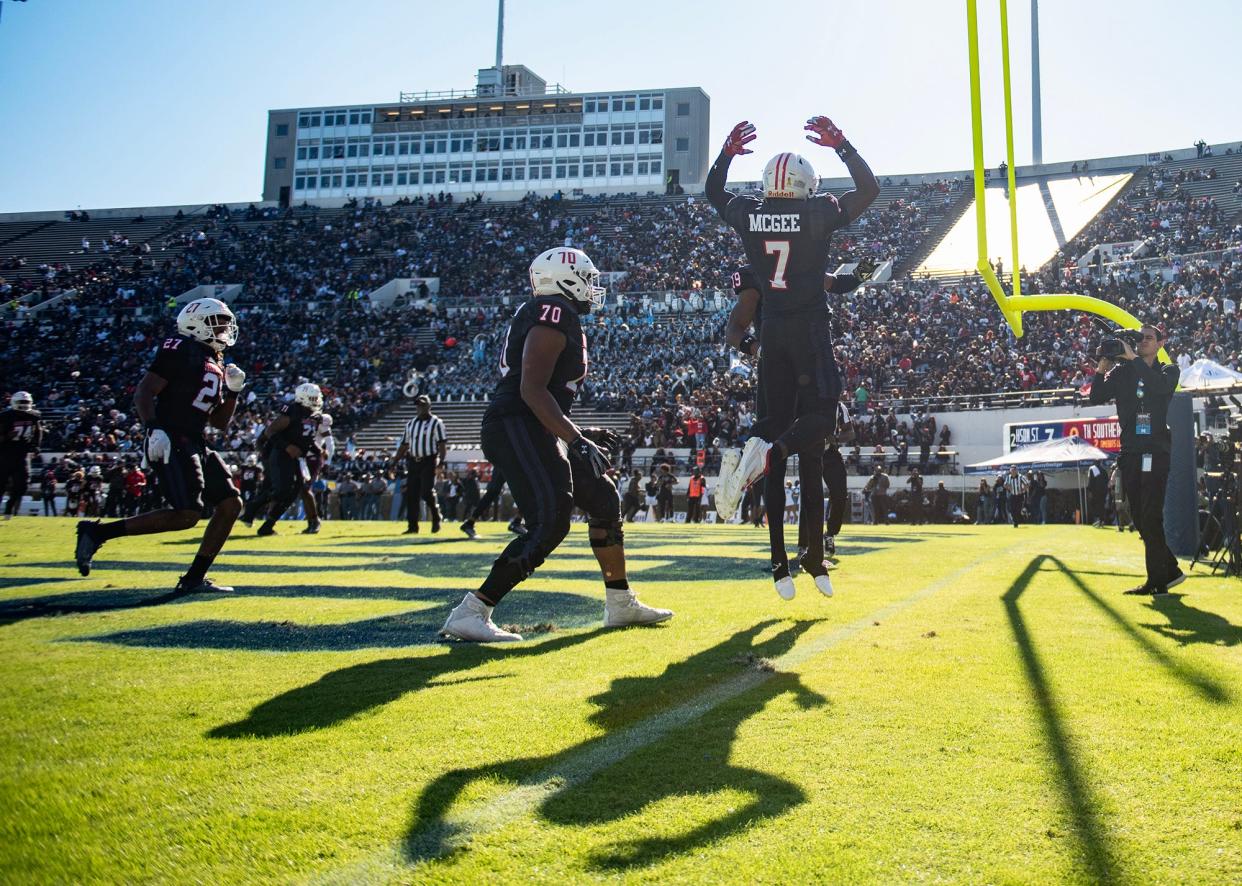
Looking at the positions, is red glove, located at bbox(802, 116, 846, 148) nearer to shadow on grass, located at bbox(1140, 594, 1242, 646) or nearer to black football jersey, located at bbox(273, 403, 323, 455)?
shadow on grass, located at bbox(1140, 594, 1242, 646)

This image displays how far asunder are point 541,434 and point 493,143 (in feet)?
224

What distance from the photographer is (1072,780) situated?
261 cm

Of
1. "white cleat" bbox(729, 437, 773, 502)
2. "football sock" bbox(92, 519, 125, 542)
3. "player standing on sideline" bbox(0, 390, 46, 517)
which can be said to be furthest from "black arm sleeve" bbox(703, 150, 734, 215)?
"player standing on sideline" bbox(0, 390, 46, 517)

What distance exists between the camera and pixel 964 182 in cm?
4834

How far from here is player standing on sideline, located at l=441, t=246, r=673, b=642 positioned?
16.1 ft

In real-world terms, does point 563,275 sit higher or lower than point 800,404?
higher

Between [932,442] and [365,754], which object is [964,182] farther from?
[365,754]

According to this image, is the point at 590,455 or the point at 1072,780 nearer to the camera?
the point at 1072,780

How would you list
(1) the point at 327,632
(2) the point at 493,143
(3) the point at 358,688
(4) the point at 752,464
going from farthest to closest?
1. (2) the point at 493,143
2. (4) the point at 752,464
3. (1) the point at 327,632
4. (3) the point at 358,688

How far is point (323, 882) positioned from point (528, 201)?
53838 millimetres

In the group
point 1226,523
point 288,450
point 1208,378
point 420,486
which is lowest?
point 1226,523

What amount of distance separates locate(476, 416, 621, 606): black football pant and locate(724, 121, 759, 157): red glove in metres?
2.28

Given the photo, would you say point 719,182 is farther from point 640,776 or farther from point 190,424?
point 640,776

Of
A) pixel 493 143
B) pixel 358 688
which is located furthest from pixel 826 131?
pixel 493 143
